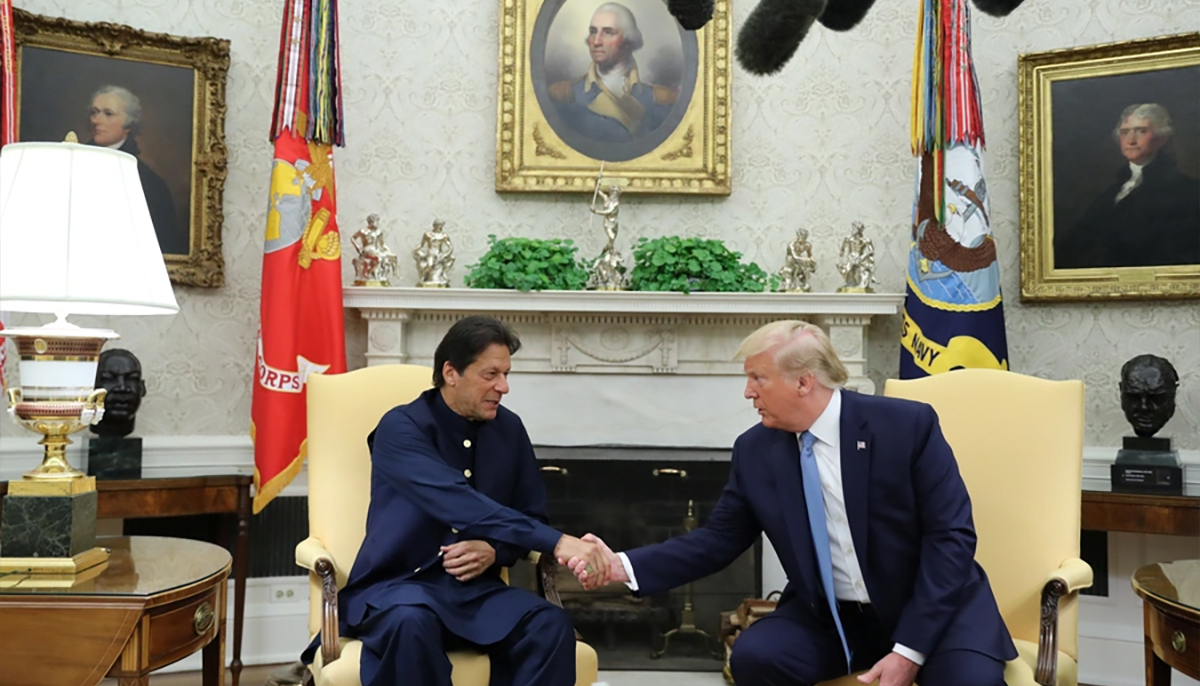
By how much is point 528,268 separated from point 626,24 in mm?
1545

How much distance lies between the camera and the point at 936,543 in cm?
237

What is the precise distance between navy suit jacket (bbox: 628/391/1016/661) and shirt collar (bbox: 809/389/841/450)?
0.11 feet

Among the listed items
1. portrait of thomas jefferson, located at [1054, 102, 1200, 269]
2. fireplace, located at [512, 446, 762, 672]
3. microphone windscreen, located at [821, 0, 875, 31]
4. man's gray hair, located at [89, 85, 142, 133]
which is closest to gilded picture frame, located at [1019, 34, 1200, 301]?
portrait of thomas jefferson, located at [1054, 102, 1200, 269]

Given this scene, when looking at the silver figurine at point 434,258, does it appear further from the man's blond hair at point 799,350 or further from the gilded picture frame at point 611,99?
the man's blond hair at point 799,350

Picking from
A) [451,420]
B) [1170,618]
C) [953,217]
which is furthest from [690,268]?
[1170,618]

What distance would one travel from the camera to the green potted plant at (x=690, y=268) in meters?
4.52

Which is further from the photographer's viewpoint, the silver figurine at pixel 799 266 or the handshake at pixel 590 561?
the silver figurine at pixel 799 266

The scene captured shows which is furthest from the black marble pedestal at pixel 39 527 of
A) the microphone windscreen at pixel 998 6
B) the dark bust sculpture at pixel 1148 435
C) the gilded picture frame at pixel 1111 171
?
the gilded picture frame at pixel 1111 171

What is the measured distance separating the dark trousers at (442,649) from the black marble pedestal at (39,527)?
78cm

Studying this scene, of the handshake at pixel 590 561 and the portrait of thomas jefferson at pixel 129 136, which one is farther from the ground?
the portrait of thomas jefferson at pixel 129 136

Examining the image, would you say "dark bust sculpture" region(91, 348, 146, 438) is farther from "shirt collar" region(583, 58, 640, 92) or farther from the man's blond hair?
the man's blond hair

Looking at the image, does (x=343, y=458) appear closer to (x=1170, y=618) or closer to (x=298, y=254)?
(x=298, y=254)

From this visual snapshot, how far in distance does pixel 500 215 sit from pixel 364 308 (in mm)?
910

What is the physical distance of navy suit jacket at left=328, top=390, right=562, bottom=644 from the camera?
257 cm
